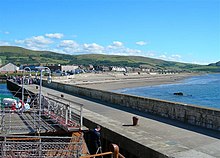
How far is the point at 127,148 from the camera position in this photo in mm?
9312

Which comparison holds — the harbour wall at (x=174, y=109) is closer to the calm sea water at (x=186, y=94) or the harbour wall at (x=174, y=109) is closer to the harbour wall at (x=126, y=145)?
the harbour wall at (x=126, y=145)

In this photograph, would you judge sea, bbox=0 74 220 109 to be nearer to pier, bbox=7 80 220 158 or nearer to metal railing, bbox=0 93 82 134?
metal railing, bbox=0 93 82 134

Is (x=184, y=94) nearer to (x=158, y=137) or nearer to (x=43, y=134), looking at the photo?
(x=43, y=134)

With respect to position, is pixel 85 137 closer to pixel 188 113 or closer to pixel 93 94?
pixel 188 113

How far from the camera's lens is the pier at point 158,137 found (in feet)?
26.1

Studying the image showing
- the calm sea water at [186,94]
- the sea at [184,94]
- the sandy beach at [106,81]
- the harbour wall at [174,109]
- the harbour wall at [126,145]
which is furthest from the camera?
the sandy beach at [106,81]

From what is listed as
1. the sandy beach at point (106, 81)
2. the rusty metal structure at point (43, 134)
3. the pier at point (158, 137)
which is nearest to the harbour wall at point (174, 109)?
the pier at point (158, 137)

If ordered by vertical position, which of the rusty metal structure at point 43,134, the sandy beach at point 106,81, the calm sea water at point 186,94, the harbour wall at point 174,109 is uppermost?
the harbour wall at point 174,109

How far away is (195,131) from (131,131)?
2552mm

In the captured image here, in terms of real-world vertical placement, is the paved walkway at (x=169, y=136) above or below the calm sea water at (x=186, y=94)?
above

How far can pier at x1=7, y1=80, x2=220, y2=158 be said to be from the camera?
7.95 m

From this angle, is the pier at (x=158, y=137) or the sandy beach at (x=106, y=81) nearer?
the pier at (x=158, y=137)

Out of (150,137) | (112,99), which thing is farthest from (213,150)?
(112,99)

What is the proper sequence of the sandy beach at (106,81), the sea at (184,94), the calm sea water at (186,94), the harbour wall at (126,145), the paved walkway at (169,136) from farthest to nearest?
the sandy beach at (106,81)
the calm sea water at (186,94)
the sea at (184,94)
the harbour wall at (126,145)
the paved walkway at (169,136)
